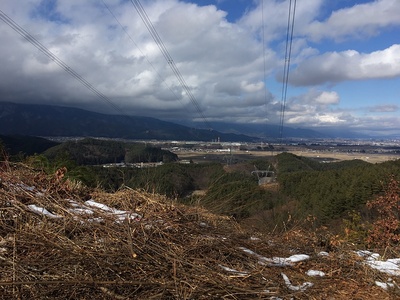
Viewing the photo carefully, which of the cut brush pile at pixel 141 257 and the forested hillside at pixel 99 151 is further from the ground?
the cut brush pile at pixel 141 257

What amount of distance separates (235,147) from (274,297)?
111 m

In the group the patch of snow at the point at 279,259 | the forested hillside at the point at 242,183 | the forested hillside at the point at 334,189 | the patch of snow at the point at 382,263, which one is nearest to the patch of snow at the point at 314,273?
the patch of snow at the point at 279,259

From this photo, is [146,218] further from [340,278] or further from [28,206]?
[340,278]

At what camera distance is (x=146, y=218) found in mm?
3996

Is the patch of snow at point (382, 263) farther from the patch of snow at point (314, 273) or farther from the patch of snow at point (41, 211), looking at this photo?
the patch of snow at point (41, 211)

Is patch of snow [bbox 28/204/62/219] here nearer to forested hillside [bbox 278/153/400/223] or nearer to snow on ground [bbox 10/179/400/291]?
snow on ground [bbox 10/179/400/291]

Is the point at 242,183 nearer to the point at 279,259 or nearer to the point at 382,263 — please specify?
the point at 279,259

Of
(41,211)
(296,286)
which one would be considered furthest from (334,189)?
(41,211)

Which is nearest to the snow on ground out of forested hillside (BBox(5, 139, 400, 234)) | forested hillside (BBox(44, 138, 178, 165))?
forested hillside (BBox(5, 139, 400, 234))

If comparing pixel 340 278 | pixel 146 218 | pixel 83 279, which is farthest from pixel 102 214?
pixel 340 278

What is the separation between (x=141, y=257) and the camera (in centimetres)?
310

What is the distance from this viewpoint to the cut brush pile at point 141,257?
2715 mm

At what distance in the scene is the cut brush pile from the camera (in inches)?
107

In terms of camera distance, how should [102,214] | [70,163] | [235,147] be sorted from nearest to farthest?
[102,214], [70,163], [235,147]
